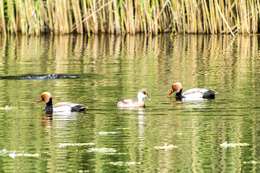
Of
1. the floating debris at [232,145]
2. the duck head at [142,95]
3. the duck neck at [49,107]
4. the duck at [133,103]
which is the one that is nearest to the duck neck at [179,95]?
the duck head at [142,95]

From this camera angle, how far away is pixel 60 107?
731 inches

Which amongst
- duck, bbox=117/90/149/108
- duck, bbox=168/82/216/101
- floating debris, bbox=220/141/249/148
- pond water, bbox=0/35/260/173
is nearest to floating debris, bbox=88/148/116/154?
pond water, bbox=0/35/260/173

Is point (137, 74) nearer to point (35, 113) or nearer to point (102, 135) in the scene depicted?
point (35, 113)

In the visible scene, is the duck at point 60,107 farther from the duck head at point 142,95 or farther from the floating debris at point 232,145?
the floating debris at point 232,145

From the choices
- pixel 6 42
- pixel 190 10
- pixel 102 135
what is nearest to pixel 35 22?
pixel 6 42

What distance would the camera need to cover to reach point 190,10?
33.8 metres

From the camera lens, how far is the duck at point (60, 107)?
1834cm

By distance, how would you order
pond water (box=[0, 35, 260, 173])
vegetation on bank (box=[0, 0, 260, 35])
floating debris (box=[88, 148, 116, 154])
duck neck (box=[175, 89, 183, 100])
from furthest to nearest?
1. vegetation on bank (box=[0, 0, 260, 35])
2. duck neck (box=[175, 89, 183, 100])
3. floating debris (box=[88, 148, 116, 154])
4. pond water (box=[0, 35, 260, 173])

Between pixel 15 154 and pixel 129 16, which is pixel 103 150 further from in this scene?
pixel 129 16

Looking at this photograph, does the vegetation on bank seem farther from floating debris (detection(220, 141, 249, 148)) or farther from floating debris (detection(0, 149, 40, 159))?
floating debris (detection(0, 149, 40, 159))

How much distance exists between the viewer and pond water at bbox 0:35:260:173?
14.4m

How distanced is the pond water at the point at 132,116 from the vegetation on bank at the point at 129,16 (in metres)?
3.34

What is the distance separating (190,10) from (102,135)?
1781cm

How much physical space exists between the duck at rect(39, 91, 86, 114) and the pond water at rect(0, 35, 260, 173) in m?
0.14
